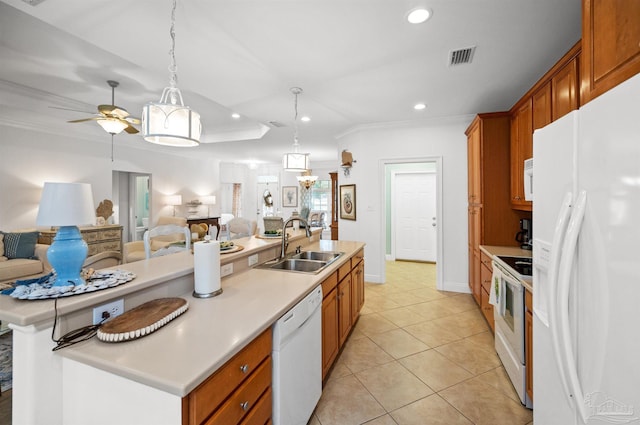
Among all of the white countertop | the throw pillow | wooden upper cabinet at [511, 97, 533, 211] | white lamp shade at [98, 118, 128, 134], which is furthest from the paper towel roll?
the throw pillow

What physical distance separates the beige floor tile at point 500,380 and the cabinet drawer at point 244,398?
1.83 m

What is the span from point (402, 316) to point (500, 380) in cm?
126

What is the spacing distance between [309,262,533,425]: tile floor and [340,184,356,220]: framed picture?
180 cm

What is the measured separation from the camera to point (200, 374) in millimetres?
849

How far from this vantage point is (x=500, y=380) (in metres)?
2.15

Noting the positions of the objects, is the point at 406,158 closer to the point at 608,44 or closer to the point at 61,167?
the point at 608,44

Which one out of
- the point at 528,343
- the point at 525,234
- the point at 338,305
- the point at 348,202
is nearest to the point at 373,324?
the point at 338,305

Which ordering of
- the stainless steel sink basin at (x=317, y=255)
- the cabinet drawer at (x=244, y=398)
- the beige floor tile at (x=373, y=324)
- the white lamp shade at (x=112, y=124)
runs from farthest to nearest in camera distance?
1. the white lamp shade at (x=112, y=124)
2. the beige floor tile at (x=373, y=324)
3. the stainless steel sink basin at (x=317, y=255)
4. the cabinet drawer at (x=244, y=398)

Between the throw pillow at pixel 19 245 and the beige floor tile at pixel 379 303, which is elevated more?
the throw pillow at pixel 19 245

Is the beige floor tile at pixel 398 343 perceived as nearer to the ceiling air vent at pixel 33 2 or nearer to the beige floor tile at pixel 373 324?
the beige floor tile at pixel 373 324

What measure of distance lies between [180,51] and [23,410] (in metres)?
2.47

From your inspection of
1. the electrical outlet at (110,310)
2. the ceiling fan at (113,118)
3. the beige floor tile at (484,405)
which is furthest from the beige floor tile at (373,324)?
the ceiling fan at (113,118)

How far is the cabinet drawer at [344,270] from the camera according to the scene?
2.38 m

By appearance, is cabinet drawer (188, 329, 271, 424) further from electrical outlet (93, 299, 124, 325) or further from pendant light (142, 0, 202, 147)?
pendant light (142, 0, 202, 147)
